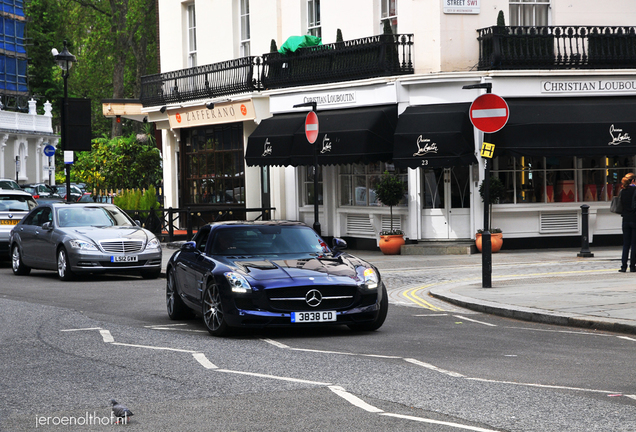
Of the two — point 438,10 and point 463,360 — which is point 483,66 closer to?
point 438,10

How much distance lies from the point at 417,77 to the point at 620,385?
1615 cm

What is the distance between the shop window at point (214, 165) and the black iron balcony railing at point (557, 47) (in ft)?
32.2

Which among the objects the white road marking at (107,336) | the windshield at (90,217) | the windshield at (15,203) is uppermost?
the windshield at (15,203)

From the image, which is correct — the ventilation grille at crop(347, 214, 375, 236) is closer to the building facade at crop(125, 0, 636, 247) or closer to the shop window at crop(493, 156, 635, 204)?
the building facade at crop(125, 0, 636, 247)

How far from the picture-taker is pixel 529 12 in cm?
2402

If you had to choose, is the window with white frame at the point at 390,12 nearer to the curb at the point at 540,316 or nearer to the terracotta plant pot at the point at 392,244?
the terracotta plant pot at the point at 392,244

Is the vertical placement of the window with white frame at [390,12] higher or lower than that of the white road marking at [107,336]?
higher

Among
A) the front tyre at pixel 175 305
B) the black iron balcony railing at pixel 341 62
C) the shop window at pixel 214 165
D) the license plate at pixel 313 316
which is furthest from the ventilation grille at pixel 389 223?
the license plate at pixel 313 316

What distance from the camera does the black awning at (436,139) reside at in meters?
22.3

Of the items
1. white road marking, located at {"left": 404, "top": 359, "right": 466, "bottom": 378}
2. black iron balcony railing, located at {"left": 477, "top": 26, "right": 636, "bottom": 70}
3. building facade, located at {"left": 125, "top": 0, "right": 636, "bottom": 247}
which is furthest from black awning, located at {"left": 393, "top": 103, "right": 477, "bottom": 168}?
white road marking, located at {"left": 404, "top": 359, "right": 466, "bottom": 378}

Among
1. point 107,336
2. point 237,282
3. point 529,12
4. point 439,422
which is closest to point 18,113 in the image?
point 529,12

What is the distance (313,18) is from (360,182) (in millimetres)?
5238

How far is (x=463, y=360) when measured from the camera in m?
8.88

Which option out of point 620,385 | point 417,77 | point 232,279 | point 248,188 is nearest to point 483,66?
point 417,77
